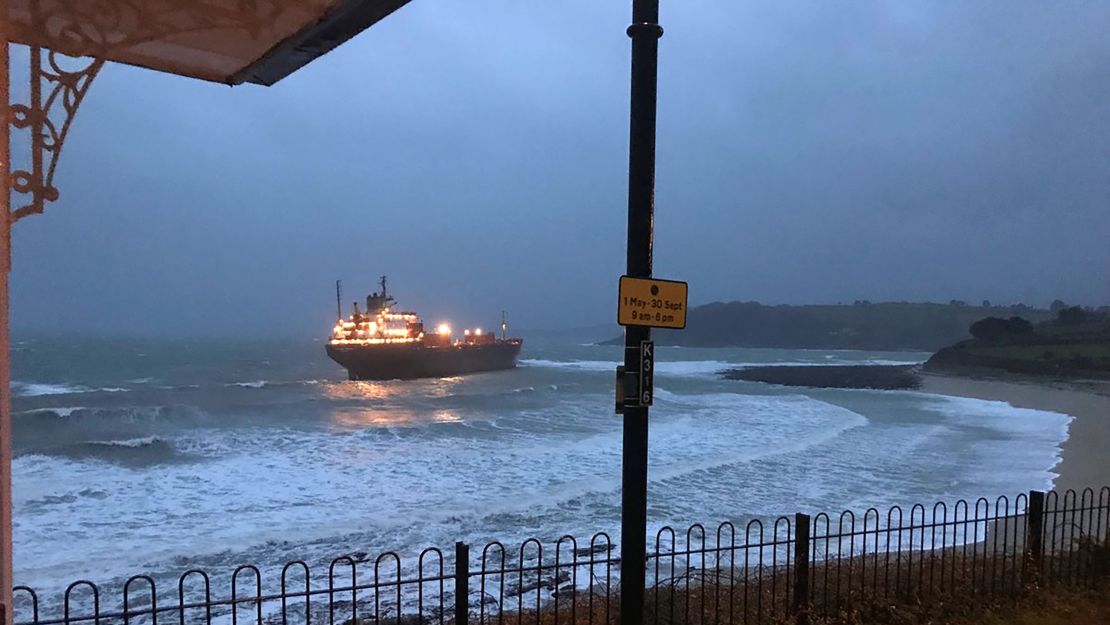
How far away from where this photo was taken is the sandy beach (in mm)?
15516

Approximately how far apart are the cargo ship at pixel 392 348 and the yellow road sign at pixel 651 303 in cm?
5801

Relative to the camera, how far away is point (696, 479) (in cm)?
1476

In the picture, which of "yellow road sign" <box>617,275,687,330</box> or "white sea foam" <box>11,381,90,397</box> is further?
"white sea foam" <box>11,381,90,397</box>

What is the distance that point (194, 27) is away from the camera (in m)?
2.68

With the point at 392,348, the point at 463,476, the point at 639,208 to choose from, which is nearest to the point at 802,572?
the point at 639,208

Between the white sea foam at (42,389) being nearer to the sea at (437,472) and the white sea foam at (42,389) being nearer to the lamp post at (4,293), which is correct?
the sea at (437,472)

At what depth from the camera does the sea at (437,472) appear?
11.0 meters

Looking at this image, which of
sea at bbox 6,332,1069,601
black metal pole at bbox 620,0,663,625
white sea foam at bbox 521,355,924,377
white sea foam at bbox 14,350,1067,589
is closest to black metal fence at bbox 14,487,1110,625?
black metal pole at bbox 620,0,663,625

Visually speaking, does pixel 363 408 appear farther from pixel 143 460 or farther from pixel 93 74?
pixel 93 74

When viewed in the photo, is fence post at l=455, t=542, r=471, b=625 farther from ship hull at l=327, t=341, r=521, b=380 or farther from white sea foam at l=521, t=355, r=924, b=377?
white sea foam at l=521, t=355, r=924, b=377

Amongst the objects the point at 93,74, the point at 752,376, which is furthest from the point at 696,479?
the point at 752,376

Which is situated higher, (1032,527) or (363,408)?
(1032,527)

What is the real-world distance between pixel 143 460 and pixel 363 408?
16047mm

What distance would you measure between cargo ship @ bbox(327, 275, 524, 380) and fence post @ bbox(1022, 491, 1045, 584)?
186ft
